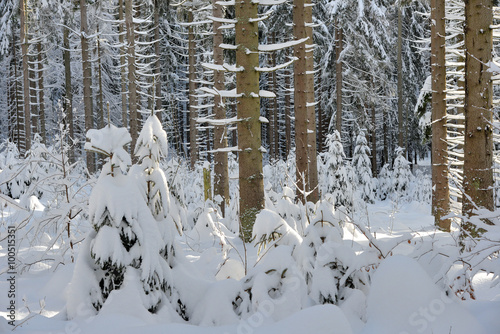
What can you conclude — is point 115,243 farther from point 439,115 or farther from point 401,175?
point 401,175

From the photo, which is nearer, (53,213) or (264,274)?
(264,274)

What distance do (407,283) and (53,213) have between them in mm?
3475

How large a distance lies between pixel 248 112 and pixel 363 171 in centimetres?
1807

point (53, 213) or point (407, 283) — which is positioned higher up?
point (53, 213)

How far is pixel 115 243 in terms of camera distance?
2.93 meters

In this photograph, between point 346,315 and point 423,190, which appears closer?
point 346,315

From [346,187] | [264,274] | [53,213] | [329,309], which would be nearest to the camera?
[329,309]

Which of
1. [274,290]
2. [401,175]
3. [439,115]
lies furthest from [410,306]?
[401,175]

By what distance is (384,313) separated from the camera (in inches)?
108

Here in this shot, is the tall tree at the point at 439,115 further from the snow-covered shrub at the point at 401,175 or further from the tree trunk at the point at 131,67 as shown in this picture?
the snow-covered shrub at the point at 401,175

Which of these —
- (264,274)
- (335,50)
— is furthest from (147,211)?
(335,50)

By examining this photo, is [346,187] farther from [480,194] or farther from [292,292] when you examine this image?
[292,292]

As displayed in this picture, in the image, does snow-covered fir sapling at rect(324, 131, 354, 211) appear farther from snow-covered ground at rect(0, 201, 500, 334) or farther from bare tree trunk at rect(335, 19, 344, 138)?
snow-covered ground at rect(0, 201, 500, 334)

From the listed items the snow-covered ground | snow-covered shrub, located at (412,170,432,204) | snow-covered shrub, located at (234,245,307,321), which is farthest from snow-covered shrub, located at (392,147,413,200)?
snow-covered shrub, located at (234,245,307,321)
